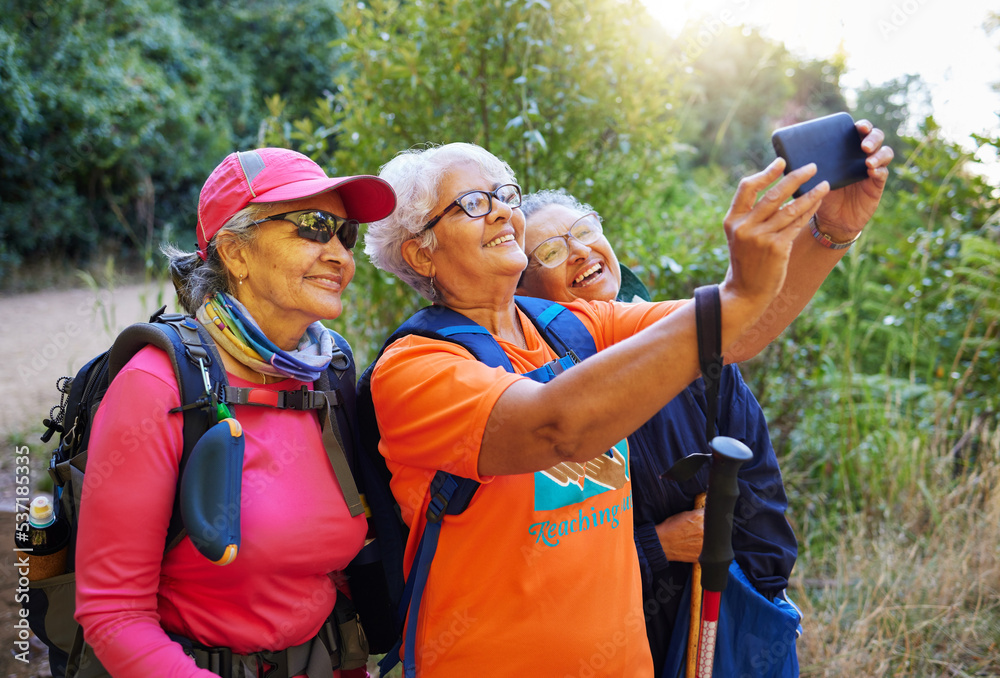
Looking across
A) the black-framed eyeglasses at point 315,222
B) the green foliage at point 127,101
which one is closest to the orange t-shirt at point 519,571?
the black-framed eyeglasses at point 315,222

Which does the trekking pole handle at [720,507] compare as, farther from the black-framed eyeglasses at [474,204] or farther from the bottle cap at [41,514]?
the bottle cap at [41,514]

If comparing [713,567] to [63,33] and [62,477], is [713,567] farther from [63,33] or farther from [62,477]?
[63,33]

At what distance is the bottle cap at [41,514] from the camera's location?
1.63 metres

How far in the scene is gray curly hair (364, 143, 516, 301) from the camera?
5.96 feet

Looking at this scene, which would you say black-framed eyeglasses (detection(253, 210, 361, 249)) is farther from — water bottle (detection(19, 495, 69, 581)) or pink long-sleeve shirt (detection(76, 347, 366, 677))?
water bottle (detection(19, 495, 69, 581))

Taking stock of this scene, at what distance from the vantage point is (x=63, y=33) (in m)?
10.6

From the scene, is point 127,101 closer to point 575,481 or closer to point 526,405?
point 575,481

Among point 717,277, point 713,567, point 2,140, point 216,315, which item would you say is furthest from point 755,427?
point 2,140

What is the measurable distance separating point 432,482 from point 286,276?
677 mm

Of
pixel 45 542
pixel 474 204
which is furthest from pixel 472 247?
pixel 45 542

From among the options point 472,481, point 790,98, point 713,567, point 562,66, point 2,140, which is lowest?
point 713,567

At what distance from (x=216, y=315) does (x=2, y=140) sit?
37.2 ft

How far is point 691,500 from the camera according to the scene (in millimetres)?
2006

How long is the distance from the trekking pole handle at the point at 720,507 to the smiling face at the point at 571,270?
3.78ft
